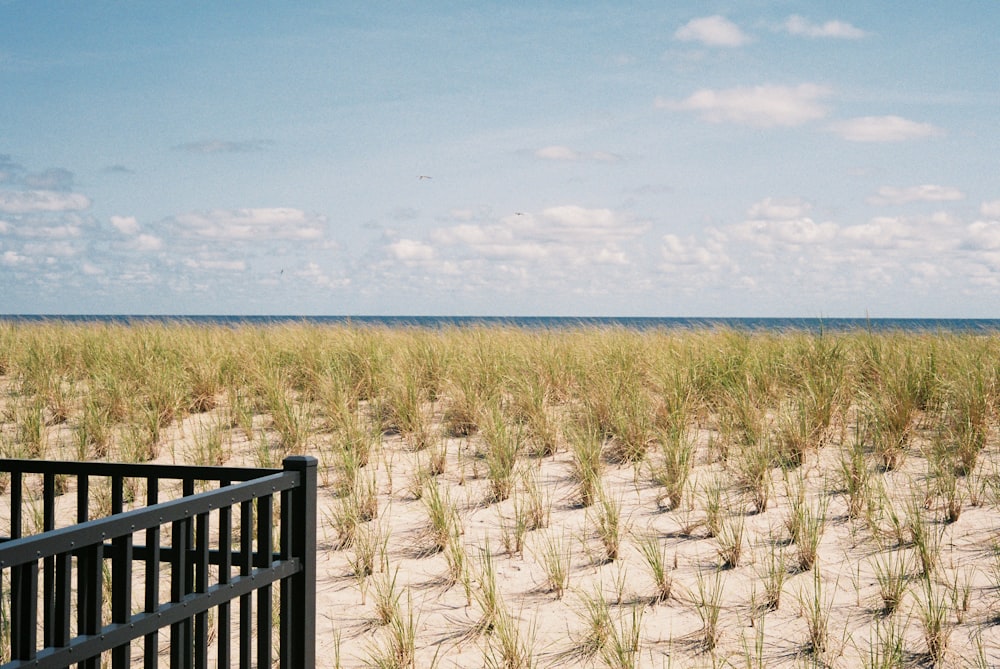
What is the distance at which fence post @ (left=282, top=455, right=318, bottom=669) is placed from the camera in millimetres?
2625

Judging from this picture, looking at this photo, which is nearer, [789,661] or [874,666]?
[874,666]

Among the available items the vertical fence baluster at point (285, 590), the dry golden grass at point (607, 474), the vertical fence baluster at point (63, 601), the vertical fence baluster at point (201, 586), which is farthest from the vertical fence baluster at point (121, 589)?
the dry golden grass at point (607, 474)

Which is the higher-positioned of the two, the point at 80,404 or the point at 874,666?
the point at 80,404

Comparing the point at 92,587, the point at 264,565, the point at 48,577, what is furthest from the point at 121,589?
the point at 48,577

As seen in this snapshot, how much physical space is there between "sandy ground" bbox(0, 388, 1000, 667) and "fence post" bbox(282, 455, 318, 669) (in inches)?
51.1

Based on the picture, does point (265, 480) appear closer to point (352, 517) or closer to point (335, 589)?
point (335, 589)

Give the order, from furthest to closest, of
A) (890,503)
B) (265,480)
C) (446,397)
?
(446,397), (890,503), (265,480)

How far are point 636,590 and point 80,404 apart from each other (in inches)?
233

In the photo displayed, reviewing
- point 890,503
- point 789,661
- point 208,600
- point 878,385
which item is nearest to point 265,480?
point 208,600

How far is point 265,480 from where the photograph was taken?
96.3 inches

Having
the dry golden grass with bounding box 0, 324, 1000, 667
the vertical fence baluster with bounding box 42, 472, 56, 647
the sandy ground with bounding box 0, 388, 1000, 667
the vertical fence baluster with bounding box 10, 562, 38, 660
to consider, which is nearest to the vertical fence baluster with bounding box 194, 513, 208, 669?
the vertical fence baluster with bounding box 42, 472, 56, 647

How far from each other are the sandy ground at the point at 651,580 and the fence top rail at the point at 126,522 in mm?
1738

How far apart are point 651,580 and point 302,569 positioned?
255 centimetres

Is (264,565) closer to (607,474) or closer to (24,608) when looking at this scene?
(24,608)
